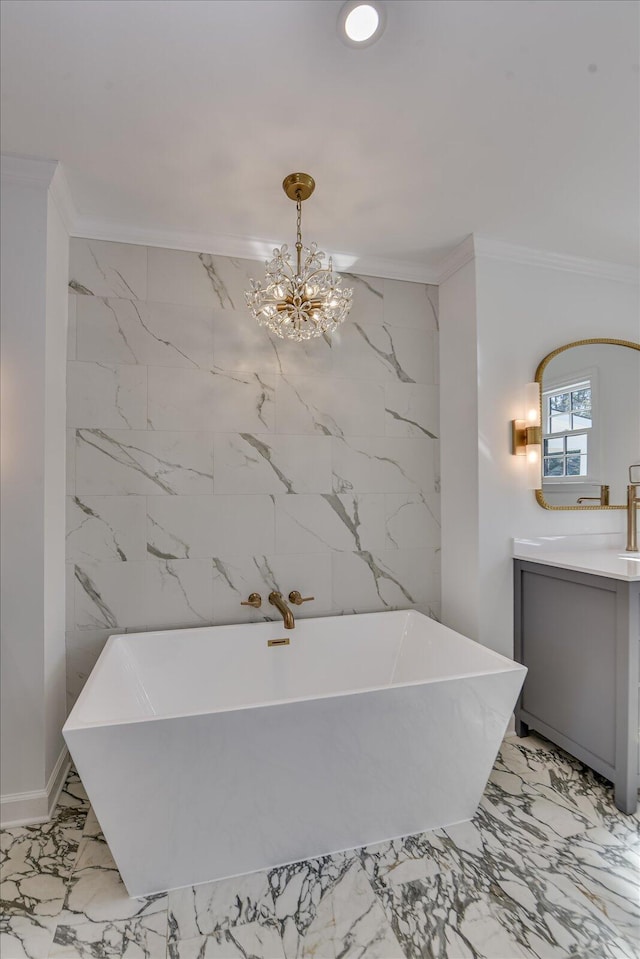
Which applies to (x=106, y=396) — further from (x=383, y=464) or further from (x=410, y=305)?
(x=410, y=305)

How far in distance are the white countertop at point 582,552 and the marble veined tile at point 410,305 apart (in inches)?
52.8

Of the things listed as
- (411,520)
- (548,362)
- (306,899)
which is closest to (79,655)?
(306,899)

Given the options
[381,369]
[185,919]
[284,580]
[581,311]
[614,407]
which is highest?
[581,311]

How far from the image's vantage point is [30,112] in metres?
1.66

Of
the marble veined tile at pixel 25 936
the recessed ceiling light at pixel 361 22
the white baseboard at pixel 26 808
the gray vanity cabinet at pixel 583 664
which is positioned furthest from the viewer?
the gray vanity cabinet at pixel 583 664

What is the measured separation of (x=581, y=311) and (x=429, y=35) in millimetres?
1809

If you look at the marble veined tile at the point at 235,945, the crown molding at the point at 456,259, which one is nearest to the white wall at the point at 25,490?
the marble veined tile at the point at 235,945

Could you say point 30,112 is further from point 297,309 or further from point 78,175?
point 297,309

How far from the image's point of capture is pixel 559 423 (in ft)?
8.57

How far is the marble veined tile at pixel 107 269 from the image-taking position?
91.7 inches

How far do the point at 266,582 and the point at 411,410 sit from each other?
4.12 ft

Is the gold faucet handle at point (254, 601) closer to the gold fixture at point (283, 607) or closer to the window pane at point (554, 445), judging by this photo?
the gold fixture at point (283, 607)

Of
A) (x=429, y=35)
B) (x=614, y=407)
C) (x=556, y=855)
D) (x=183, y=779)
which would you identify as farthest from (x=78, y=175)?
(x=556, y=855)

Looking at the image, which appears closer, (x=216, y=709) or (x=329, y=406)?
(x=216, y=709)
